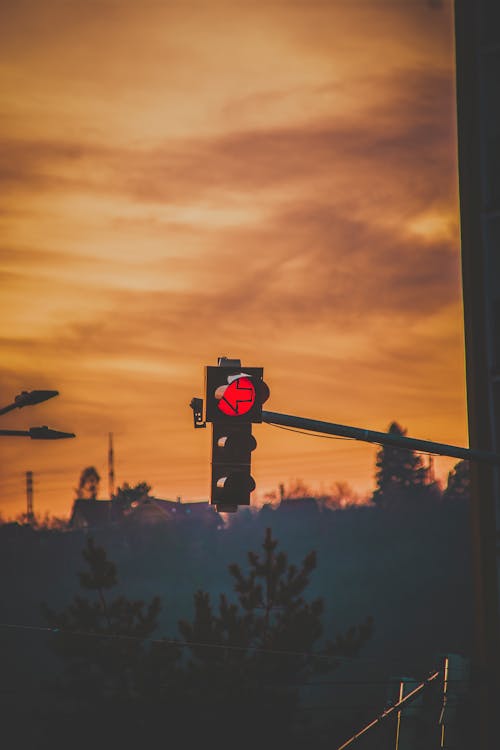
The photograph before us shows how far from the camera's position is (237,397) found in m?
13.7

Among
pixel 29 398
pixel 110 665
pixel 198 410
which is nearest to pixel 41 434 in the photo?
pixel 29 398

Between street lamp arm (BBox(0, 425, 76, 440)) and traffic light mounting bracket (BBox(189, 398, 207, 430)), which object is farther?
street lamp arm (BBox(0, 425, 76, 440))

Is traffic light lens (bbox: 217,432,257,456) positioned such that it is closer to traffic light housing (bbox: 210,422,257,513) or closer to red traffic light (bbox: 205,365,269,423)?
traffic light housing (bbox: 210,422,257,513)

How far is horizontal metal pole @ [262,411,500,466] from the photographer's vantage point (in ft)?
45.6

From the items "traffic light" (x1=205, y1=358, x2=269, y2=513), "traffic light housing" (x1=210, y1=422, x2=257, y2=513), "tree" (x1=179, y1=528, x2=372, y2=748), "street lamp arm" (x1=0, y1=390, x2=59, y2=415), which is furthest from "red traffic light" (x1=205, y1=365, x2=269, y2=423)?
"tree" (x1=179, y1=528, x2=372, y2=748)

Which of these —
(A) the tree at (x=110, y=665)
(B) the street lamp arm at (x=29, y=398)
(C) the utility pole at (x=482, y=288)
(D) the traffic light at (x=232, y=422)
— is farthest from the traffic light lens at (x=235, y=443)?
(A) the tree at (x=110, y=665)

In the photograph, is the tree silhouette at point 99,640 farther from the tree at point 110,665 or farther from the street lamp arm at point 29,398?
the street lamp arm at point 29,398

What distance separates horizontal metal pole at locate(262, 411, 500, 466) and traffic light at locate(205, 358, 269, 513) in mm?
275

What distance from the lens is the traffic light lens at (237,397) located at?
13.6m

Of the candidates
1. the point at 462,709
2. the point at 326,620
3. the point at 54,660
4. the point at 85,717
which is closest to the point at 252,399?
the point at 462,709

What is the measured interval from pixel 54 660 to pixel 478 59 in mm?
155300

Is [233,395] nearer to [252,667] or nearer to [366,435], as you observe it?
[366,435]

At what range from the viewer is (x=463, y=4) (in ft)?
107

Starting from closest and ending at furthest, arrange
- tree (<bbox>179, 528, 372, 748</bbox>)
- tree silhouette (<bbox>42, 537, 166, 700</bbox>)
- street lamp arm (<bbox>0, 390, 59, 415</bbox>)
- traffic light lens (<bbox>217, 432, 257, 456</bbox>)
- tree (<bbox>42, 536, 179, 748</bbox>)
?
1. traffic light lens (<bbox>217, 432, 257, 456</bbox>)
2. street lamp arm (<bbox>0, 390, 59, 415</bbox>)
3. tree (<bbox>42, 536, 179, 748</bbox>)
4. tree (<bbox>179, 528, 372, 748</bbox>)
5. tree silhouette (<bbox>42, 537, 166, 700</bbox>)
